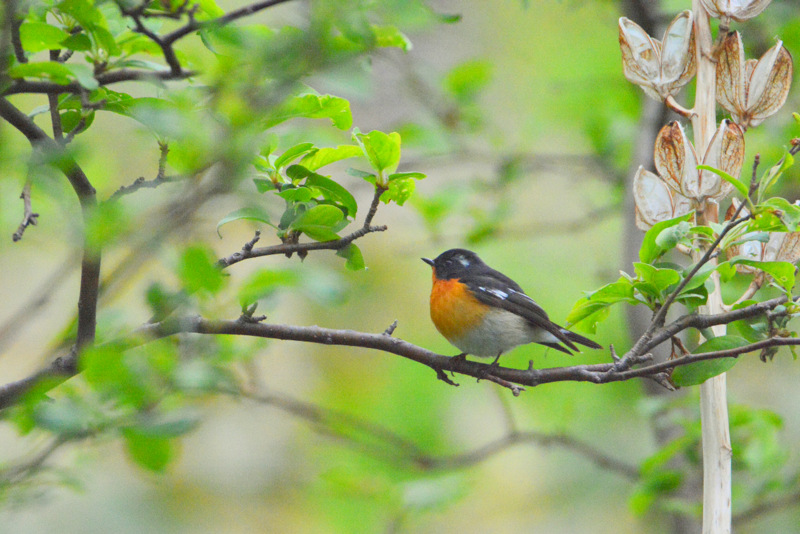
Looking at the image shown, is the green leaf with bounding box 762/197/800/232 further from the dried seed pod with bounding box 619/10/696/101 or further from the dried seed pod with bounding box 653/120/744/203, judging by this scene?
the dried seed pod with bounding box 619/10/696/101

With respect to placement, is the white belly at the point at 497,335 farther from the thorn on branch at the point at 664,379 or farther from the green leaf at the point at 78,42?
the green leaf at the point at 78,42

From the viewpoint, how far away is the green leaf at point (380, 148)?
1750 millimetres

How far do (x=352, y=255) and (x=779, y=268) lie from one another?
1.06m

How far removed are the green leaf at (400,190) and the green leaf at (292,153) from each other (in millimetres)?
241

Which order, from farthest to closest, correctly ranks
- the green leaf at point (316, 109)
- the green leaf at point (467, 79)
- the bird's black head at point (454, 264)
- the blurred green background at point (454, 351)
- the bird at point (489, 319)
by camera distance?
the blurred green background at point (454, 351)
the green leaf at point (467, 79)
the bird's black head at point (454, 264)
the bird at point (489, 319)
the green leaf at point (316, 109)

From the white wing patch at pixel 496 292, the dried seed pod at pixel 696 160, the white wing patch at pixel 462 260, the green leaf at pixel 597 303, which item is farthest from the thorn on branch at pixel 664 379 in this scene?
the white wing patch at pixel 462 260

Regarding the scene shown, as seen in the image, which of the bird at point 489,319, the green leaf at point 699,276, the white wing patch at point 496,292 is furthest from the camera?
the white wing patch at point 496,292

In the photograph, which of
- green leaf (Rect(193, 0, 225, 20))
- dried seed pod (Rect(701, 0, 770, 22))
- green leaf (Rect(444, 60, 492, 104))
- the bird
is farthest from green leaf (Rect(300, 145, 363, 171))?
green leaf (Rect(444, 60, 492, 104))

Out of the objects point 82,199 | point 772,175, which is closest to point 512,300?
point 772,175

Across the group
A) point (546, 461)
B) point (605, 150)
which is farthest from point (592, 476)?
point (605, 150)

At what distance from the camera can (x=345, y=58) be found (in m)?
0.95

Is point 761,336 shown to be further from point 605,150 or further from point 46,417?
point 605,150

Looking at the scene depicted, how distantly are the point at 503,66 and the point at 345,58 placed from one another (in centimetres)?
736

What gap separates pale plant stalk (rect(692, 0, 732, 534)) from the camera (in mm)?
1556
